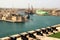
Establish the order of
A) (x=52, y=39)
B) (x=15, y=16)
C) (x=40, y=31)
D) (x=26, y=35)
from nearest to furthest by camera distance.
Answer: (x=52, y=39) → (x=26, y=35) → (x=40, y=31) → (x=15, y=16)

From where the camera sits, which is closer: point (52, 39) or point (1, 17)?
point (52, 39)

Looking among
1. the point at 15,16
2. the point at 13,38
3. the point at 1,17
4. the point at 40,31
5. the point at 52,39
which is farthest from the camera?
the point at 1,17

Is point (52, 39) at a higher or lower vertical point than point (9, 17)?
higher

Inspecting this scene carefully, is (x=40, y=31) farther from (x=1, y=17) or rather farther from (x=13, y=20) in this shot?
(x=1, y=17)

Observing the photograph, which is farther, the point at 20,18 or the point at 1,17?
the point at 1,17

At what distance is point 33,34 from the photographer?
8594 mm

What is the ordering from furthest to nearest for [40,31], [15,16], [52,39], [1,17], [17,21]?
[1,17] → [15,16] → [17,21] → [40,31] → [52,39]

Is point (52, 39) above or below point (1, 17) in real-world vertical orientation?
above

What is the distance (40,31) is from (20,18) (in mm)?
20890

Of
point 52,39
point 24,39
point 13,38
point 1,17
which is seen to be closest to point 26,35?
point 24,39

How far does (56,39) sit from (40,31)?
10.4 ft

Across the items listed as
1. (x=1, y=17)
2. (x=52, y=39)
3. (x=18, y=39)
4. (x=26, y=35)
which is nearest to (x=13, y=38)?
(x=18, y=39)

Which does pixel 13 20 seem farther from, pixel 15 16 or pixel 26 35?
pixel 26 35

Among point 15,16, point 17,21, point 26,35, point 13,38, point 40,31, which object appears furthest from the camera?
point 15,16
